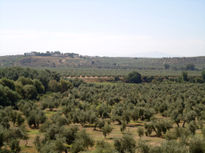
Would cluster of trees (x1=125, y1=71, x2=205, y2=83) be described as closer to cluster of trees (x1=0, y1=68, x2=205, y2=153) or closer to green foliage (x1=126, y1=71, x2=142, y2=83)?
green foliage (x1=126, y1=71, x2=142, y2=83)

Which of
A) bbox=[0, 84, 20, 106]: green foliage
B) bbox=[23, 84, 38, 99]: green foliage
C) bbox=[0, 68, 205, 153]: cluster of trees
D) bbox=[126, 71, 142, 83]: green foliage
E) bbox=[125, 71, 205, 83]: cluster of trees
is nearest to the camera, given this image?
bbox=[0, 68, 205, 153]: cluster of trees

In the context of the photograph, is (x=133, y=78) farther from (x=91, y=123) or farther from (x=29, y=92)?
(x=91, y=123)

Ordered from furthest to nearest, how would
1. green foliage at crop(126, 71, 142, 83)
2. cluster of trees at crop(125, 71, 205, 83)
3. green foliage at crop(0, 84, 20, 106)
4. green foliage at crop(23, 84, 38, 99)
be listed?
→ 1. green foliage at crop(126, 71, 142, 83)
2. cluster of trees at crop(125, 71, 205, 83)
3. green foliage at crop(23, 84, 38, 99)
4. green foliage at crop(0, 84, 20, 106)

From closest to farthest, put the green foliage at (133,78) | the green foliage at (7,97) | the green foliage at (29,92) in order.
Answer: the green foliage at (7,97) → the green foliage at (29,92) → the green foliage at (133,78)

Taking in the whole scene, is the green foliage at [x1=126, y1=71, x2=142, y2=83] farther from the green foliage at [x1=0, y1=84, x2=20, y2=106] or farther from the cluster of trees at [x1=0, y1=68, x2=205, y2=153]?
the green foliage at [x1=0, y1=84, x2=20, y2=106]

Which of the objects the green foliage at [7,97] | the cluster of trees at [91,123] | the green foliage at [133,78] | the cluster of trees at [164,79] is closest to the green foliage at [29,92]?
the cluster of trees at [91,123]

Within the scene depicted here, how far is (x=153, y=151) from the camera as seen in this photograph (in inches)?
835

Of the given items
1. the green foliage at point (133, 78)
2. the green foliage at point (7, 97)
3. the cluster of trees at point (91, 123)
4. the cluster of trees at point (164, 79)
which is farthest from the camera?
the green foliage at point (133, 78)

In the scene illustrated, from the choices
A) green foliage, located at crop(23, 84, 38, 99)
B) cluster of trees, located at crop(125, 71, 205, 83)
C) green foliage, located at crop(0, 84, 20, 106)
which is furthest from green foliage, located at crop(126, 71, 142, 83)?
green foliage, located at crop(0, 84, 20, 106)

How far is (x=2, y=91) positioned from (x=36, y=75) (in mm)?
41479

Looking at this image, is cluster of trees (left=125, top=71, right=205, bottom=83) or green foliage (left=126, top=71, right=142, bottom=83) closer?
cluster of trees (left=125, top=71, right=205, bottom=83)

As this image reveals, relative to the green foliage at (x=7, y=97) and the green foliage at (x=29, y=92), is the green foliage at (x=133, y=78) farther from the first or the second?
the green foliage at (x=7, y=97)

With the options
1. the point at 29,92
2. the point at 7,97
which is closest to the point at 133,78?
the point at 29,92

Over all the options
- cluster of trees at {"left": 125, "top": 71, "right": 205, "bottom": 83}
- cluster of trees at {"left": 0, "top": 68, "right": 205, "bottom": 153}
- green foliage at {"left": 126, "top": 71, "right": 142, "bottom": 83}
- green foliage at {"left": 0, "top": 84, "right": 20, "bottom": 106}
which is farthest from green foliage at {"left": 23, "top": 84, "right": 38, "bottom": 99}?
green foliage at {"left": 126, "top": 71, "right": 142, "bottom": 83}
